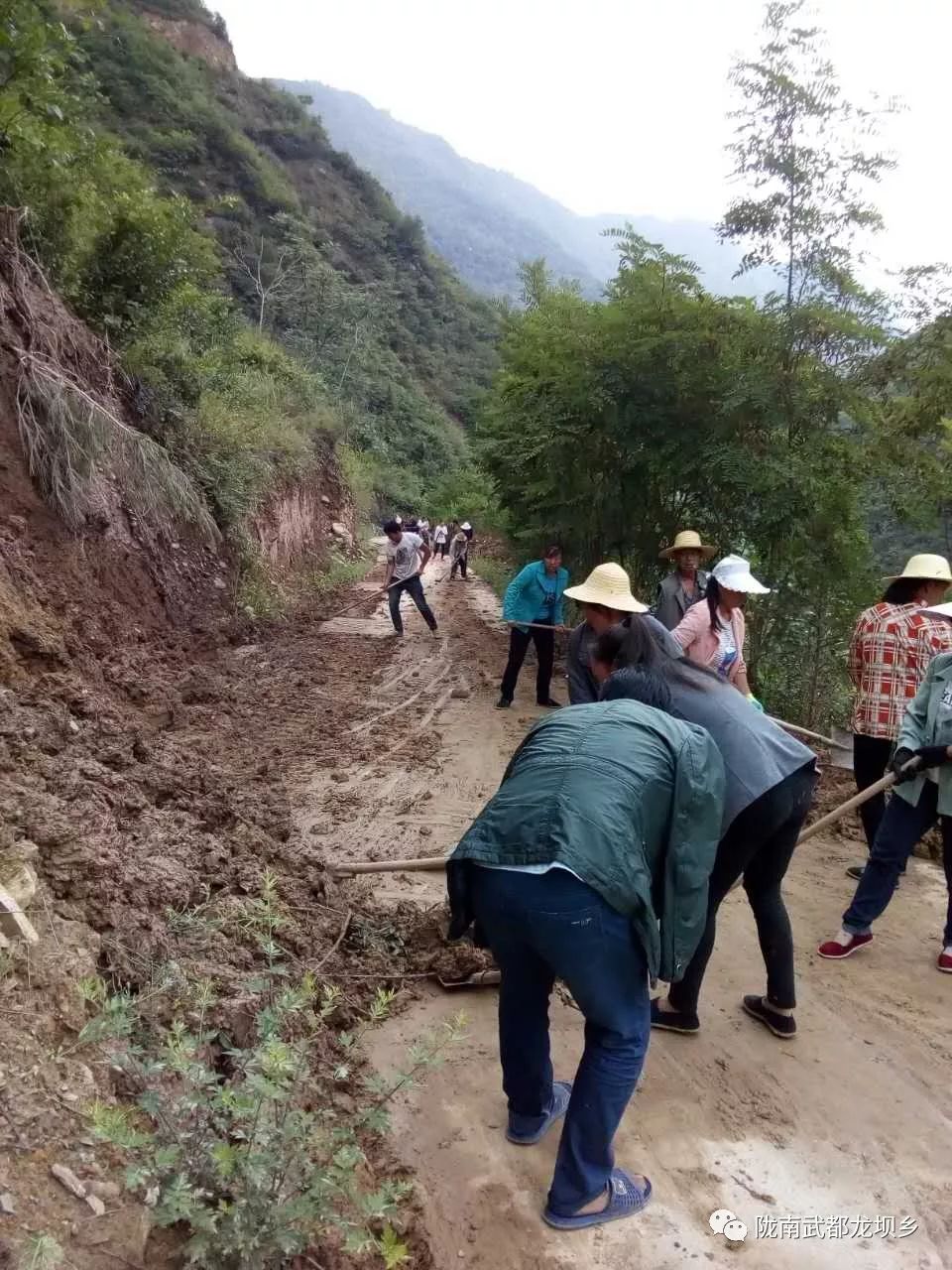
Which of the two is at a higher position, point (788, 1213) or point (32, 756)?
point (32, 756)

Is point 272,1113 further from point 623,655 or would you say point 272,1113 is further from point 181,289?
point 181,289

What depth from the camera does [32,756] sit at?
12.3ft

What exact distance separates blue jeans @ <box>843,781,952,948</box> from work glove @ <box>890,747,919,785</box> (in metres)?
0.12

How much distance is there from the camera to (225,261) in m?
31.0

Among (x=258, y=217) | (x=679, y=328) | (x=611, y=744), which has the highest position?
(x=258, y=217)

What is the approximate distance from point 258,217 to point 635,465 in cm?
3468

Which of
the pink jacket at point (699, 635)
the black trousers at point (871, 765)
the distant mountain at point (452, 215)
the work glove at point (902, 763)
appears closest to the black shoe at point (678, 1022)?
the work glove at point (902, 763)

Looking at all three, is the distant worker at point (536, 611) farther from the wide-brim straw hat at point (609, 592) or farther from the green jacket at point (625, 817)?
the green jacket at point (625, 817)

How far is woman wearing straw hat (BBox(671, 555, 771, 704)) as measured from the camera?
4199mm

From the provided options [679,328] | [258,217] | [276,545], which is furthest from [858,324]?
[258,217]

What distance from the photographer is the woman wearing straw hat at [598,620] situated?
284 cm

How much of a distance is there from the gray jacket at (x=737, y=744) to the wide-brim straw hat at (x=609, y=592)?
1.30 ft

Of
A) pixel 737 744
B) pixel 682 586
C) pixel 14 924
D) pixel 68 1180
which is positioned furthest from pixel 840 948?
pixel 14 924

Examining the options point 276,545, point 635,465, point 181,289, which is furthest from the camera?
point 276,545
